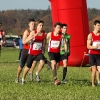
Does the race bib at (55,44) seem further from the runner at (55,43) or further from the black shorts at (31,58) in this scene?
the black shorts at (31,58)

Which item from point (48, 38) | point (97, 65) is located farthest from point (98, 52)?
point (48, 38)

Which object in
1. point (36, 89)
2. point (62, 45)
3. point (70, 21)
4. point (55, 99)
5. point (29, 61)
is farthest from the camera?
point (70, 21)

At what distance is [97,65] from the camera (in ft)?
43.1

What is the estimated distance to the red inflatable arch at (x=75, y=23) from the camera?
2333cm

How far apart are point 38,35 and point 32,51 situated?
524 millimetres

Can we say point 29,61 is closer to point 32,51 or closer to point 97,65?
point 32,51

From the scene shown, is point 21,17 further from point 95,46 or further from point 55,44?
point 95,46

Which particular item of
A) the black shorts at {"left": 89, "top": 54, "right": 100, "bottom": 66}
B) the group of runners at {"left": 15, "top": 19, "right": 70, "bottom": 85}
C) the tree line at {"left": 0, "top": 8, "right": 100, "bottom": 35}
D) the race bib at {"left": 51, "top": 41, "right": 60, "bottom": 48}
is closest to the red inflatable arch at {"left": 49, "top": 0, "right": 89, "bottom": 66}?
the group of runners at {"left": 15, "top": 19, "right": 70, "bottom": 85}

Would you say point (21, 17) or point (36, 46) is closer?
point (36, 46)

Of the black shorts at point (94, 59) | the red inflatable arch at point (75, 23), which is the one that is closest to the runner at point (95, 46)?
the black shorts at point (94, 59)

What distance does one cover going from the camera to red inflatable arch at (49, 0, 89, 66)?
918 inches

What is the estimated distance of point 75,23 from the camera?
2334 cm

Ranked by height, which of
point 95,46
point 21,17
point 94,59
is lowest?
point 94,59

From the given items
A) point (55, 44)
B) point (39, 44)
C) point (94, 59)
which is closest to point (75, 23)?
point (55, 44)
